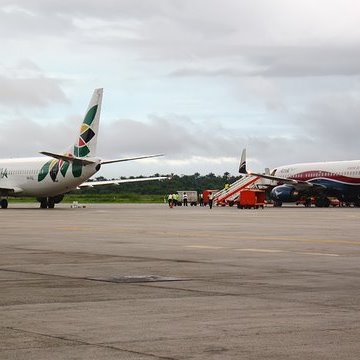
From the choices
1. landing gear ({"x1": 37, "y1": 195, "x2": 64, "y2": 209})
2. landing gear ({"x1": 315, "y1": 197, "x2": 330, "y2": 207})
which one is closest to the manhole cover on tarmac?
landing gear ({"x1": 37, "y1": 195, "x2": 64, "y2": 209})

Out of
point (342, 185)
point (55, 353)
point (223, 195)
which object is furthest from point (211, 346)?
point (223, 195)

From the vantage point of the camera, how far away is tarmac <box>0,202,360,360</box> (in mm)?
9633

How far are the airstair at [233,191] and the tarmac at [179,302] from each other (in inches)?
2799

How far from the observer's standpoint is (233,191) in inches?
3875

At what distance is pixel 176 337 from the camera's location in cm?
1023

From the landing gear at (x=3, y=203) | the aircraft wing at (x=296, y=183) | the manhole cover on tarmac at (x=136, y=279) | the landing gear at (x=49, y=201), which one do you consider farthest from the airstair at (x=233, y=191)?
the manhole cover on tarmac at (x=136, y=279)

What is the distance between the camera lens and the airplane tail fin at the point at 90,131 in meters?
72.5

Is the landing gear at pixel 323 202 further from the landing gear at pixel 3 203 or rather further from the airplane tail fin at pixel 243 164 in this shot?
the landing gear at pixel 3 203

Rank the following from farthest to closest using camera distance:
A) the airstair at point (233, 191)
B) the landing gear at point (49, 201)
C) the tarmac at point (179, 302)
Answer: the airstair at point (233, 191) < the landing gear at point (49, 201) < the tarmac at point (179, 302)

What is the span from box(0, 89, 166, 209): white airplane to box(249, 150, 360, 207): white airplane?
25.6m

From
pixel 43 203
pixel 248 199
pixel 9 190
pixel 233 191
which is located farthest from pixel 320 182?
pixel 9 190

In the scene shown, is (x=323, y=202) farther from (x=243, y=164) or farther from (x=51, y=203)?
(x=51, y=203)

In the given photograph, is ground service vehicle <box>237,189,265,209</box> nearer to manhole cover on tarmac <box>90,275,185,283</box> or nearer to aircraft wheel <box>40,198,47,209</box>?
aircraft wheel <box>40,198,47,209</box>

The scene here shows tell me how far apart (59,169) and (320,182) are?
30.1 metres
